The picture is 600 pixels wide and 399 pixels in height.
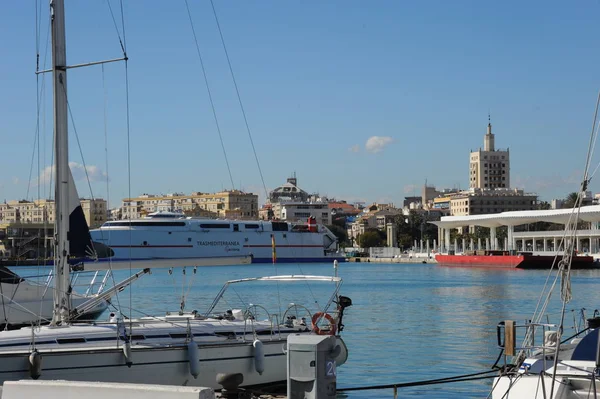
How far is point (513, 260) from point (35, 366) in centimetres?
8167

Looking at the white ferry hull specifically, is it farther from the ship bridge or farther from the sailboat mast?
the sailboat mast

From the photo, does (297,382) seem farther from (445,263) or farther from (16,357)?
(445,263)

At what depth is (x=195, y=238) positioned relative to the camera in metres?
114

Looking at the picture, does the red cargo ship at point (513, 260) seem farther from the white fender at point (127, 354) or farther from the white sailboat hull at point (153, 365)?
the white fender at point (127, 354)

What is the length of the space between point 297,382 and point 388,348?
16545 mm

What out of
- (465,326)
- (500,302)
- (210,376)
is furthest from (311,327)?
(500,302)

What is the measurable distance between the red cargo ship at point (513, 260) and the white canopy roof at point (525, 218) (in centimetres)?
390

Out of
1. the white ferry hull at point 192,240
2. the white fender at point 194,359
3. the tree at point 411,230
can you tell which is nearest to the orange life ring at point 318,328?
the white fender at point 194,359

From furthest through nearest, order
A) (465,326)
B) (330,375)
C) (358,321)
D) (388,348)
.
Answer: (358,321)
(465,326)
(388,348)
(330,375)

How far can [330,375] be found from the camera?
9.84m

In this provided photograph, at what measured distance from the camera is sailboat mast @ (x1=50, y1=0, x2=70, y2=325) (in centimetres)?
1661

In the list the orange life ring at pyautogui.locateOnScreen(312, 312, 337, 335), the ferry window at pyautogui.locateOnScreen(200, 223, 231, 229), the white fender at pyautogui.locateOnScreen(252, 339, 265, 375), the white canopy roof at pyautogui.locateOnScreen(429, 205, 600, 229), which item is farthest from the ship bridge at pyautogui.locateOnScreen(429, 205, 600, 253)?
the white fender at pyautogui.locateOnScreen(252, 339, 265, 375)

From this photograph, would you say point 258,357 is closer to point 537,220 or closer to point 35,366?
point 35,366

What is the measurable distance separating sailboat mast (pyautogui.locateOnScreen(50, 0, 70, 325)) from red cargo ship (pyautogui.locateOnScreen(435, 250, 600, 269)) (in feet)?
237
